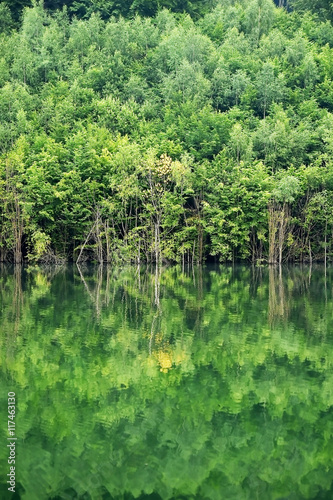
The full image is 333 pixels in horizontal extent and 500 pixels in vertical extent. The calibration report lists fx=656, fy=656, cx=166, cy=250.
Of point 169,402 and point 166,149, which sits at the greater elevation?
point 166,149

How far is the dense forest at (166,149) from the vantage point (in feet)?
158

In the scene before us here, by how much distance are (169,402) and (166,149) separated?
42.6m

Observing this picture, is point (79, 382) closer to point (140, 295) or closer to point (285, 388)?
point (285, 388)

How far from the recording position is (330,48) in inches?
2886

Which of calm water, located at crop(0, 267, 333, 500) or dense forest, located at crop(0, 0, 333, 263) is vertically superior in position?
dense forest, located at crop(0, 0, 333, 263)

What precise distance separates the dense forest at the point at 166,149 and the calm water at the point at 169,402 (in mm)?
28225

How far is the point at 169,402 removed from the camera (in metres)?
10.2

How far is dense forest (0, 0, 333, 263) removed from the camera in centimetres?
4825

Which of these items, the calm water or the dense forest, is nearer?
the calm water

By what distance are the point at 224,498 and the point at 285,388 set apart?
4260 millimetres

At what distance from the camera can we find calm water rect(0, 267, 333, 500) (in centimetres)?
757

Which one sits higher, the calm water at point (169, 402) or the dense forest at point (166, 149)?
the dense forest at point (166, 149)

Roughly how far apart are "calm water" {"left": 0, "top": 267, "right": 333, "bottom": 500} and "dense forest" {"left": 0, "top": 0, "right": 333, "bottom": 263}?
92.6ft

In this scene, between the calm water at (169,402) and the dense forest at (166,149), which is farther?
the dense forest at (166,149)
